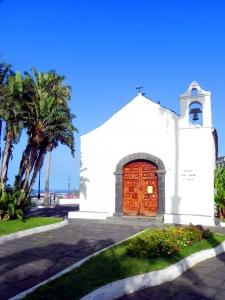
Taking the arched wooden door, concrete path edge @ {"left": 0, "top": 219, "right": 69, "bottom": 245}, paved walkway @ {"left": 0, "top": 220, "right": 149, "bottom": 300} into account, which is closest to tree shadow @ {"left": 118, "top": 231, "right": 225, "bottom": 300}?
paved walkway @ {"left": 0, "top": 220, "right": 149, "bottom": 300}

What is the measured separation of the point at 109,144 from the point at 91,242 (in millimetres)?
7946

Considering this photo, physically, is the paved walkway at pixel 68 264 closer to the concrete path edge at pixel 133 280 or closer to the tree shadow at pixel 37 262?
the tree shadow at pixel 37 262

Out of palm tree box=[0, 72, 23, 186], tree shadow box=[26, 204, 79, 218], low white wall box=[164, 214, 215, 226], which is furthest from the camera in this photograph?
tree shadow box=[26, 204, 79, 218]

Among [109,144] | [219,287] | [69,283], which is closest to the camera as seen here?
[69,283]

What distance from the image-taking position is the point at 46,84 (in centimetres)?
1670

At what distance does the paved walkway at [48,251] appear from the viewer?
7852mm

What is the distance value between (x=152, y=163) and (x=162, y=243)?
8841mm

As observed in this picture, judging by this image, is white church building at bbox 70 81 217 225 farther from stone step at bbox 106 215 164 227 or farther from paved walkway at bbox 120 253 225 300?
paved walkway at bbox 120 253 225 300

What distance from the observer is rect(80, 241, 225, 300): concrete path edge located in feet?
22.0

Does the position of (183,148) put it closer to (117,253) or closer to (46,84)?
(46,84)

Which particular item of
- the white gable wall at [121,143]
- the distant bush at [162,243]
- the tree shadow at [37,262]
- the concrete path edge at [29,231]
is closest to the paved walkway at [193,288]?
the distant bush at [162,243]

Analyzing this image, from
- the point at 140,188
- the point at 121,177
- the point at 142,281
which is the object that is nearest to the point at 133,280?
the point at 142,281

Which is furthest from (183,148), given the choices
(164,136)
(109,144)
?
(109,144)

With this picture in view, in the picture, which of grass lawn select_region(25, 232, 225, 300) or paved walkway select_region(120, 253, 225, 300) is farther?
paved walkway select_region(120, 253, 225, 300)
